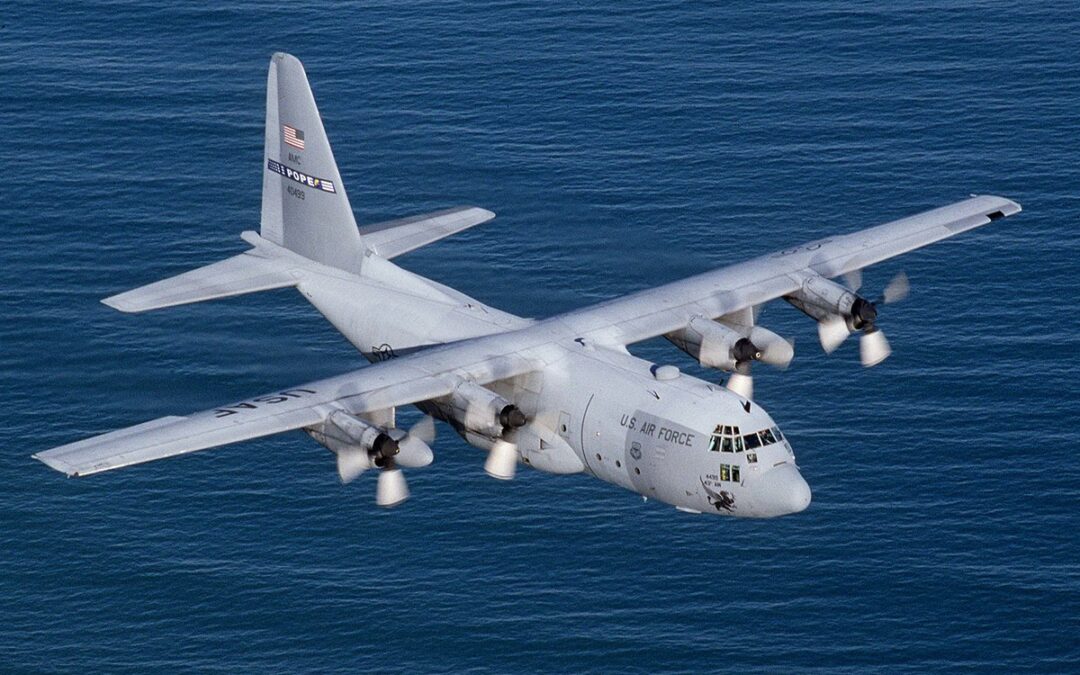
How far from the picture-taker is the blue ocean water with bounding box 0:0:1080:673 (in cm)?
9775

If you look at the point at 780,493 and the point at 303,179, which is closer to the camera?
the point at 780,493

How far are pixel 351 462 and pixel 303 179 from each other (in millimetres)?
19888

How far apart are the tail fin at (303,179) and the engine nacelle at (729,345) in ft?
52.7

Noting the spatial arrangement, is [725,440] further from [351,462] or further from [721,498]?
[351,462]

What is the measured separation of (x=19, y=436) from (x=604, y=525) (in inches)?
1400

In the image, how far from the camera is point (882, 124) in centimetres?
13675

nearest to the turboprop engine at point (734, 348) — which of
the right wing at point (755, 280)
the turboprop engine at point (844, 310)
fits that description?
the right wing at point (755, 280)

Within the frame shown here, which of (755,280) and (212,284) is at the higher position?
(755,280)

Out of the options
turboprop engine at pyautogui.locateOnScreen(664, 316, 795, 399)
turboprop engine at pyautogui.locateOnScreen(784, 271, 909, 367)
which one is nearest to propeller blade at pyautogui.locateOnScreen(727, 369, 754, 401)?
turboprop engine at pyautogui.locateOnScreen(664, 316, 795, 399)

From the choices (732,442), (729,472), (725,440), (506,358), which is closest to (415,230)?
(506,358)

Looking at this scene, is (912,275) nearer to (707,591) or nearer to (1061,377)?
(1061,377)

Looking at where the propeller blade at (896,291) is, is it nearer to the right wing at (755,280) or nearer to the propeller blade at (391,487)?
the right wing at (755,280)

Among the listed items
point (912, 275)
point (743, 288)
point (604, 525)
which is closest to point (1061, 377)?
point (912, 275)

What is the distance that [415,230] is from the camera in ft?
276
